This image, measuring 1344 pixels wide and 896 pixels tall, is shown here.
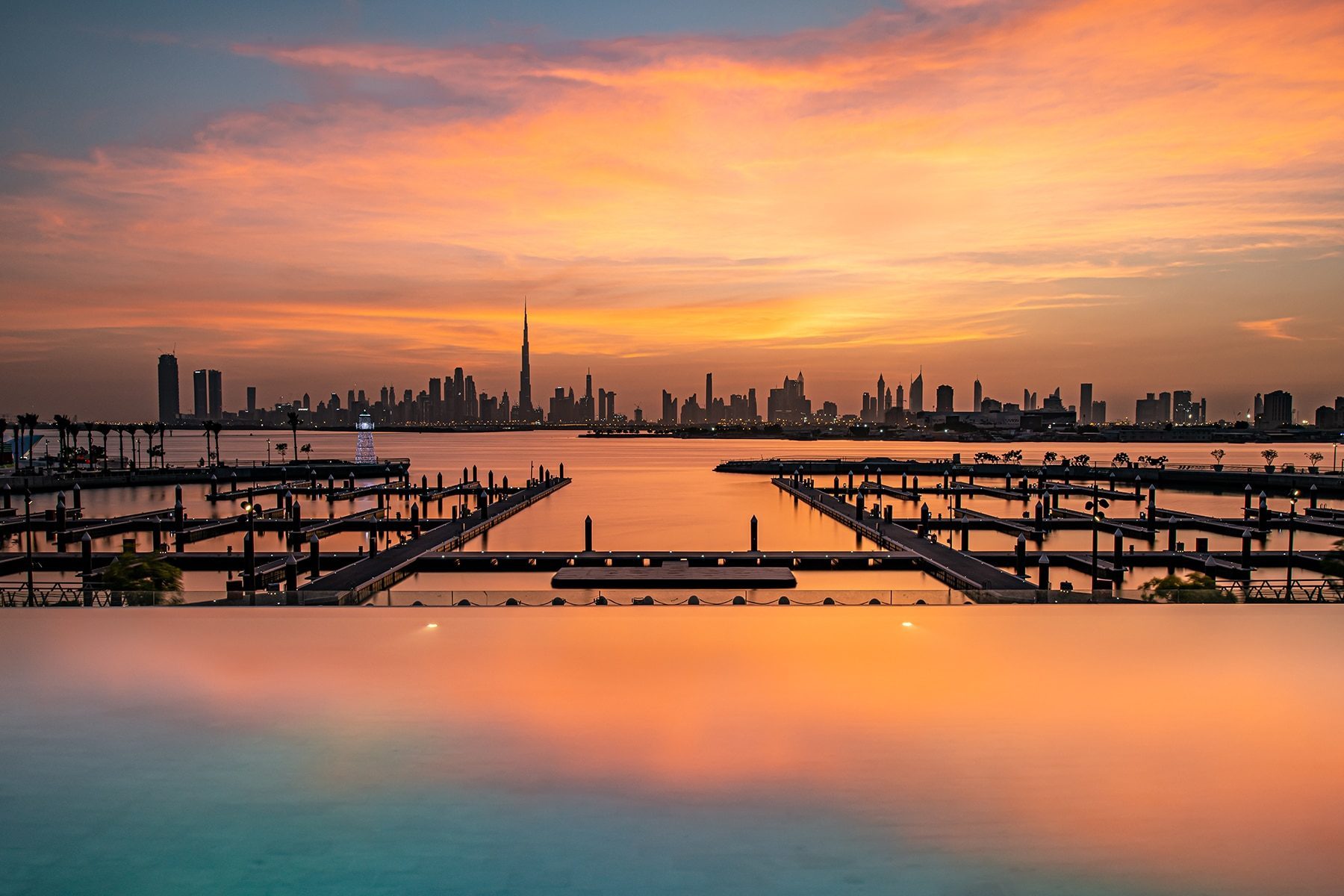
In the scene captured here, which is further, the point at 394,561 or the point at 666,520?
the point at 666,520

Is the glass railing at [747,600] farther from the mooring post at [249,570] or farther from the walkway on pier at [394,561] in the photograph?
the mooring post at [249,570]

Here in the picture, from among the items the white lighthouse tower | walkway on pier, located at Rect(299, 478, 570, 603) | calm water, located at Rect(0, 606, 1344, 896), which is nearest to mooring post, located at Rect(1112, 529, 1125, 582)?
calm water, located at Rect(0, 606, 1344, 896)

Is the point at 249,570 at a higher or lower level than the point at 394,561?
higher

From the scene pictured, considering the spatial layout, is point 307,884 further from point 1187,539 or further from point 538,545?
point 1187,539

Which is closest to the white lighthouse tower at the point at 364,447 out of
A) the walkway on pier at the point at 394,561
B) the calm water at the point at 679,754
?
the walkway on pier at the point at 394,561

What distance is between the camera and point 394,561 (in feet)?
104

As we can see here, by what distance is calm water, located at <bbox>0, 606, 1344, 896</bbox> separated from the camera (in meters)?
7.81

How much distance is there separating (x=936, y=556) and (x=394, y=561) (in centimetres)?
1997

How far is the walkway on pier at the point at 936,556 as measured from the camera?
84.3 ft

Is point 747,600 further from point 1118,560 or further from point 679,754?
point 1118,560

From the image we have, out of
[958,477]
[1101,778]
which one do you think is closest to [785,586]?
[1101,778]

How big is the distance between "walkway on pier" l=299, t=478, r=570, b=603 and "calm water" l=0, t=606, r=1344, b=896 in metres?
3.92

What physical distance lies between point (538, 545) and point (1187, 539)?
1290 inches

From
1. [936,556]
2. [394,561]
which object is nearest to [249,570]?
[394,561]
